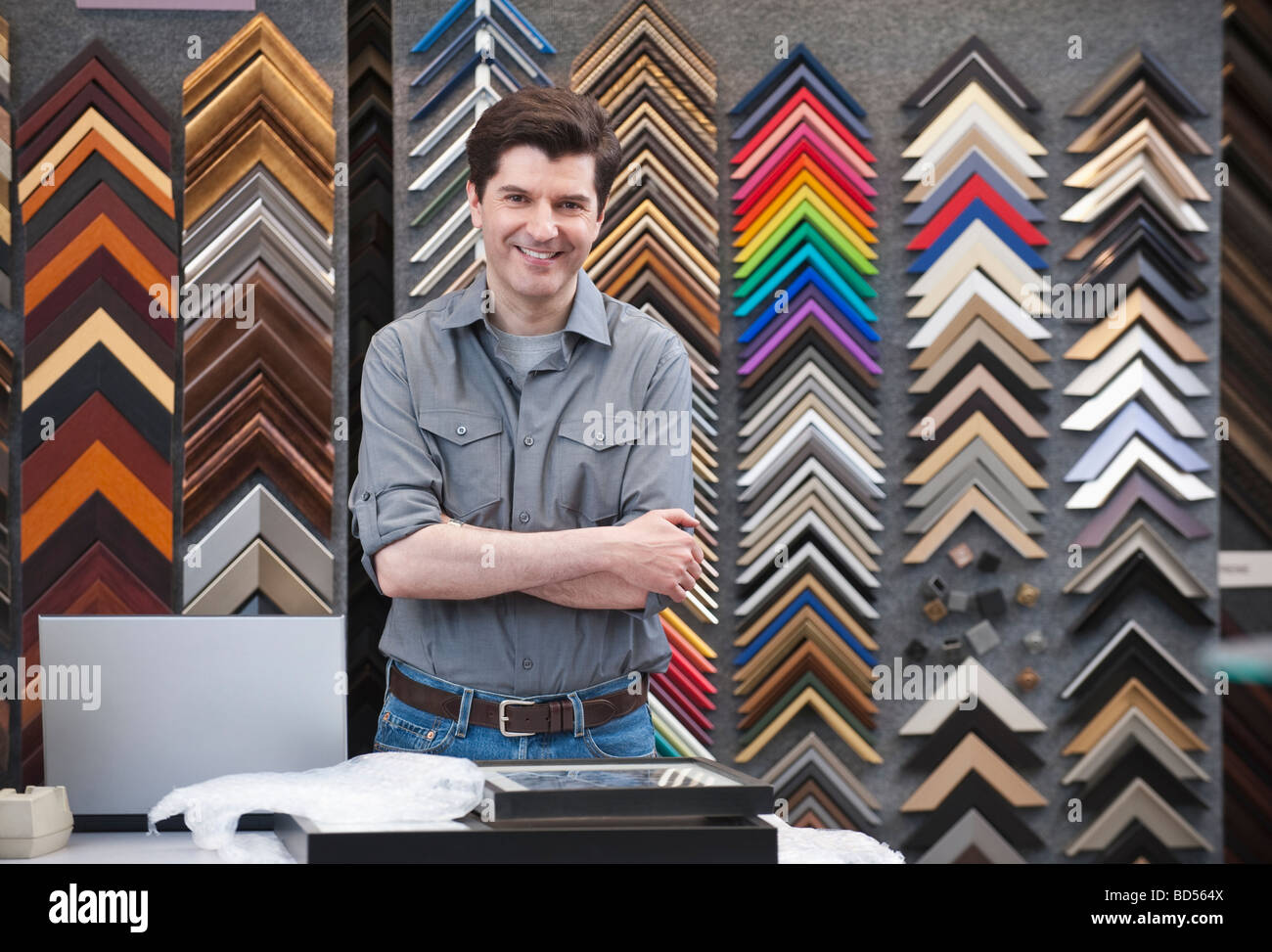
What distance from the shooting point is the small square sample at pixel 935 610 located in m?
2.77

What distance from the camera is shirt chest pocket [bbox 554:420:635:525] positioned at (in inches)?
72.4

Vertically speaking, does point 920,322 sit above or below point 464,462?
above

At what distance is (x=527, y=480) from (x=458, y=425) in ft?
0.46

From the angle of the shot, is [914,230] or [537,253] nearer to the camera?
[537,253]

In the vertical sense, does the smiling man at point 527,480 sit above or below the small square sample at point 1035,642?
above

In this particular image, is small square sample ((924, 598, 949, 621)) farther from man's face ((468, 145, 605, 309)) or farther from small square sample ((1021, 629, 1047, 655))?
man's face ((468, 145, 605, 309))

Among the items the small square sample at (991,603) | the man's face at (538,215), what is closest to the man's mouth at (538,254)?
the man's face at (538,215)

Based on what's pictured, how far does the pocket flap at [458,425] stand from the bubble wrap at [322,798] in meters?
0.64

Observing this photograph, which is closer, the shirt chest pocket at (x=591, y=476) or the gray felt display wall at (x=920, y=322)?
the shirt chest pocket at (x=591, y=476)

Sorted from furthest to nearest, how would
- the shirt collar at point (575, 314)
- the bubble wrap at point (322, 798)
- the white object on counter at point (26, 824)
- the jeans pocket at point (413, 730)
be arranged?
1. the shirt collar at point (575, 314)
2. the jeans pocket at point (413, 730)
3. the white object on counter at point (26, 824)
4. the bubble wrap at point (322, 798)

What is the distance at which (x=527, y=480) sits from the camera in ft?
6.07

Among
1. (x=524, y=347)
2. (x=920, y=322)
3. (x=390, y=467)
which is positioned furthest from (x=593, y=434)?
(x=920, y=322)

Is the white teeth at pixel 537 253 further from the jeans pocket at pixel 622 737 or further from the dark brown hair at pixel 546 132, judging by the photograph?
the jeans pocket at pixel 622 737

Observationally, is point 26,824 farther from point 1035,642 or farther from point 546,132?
point 1035,642
